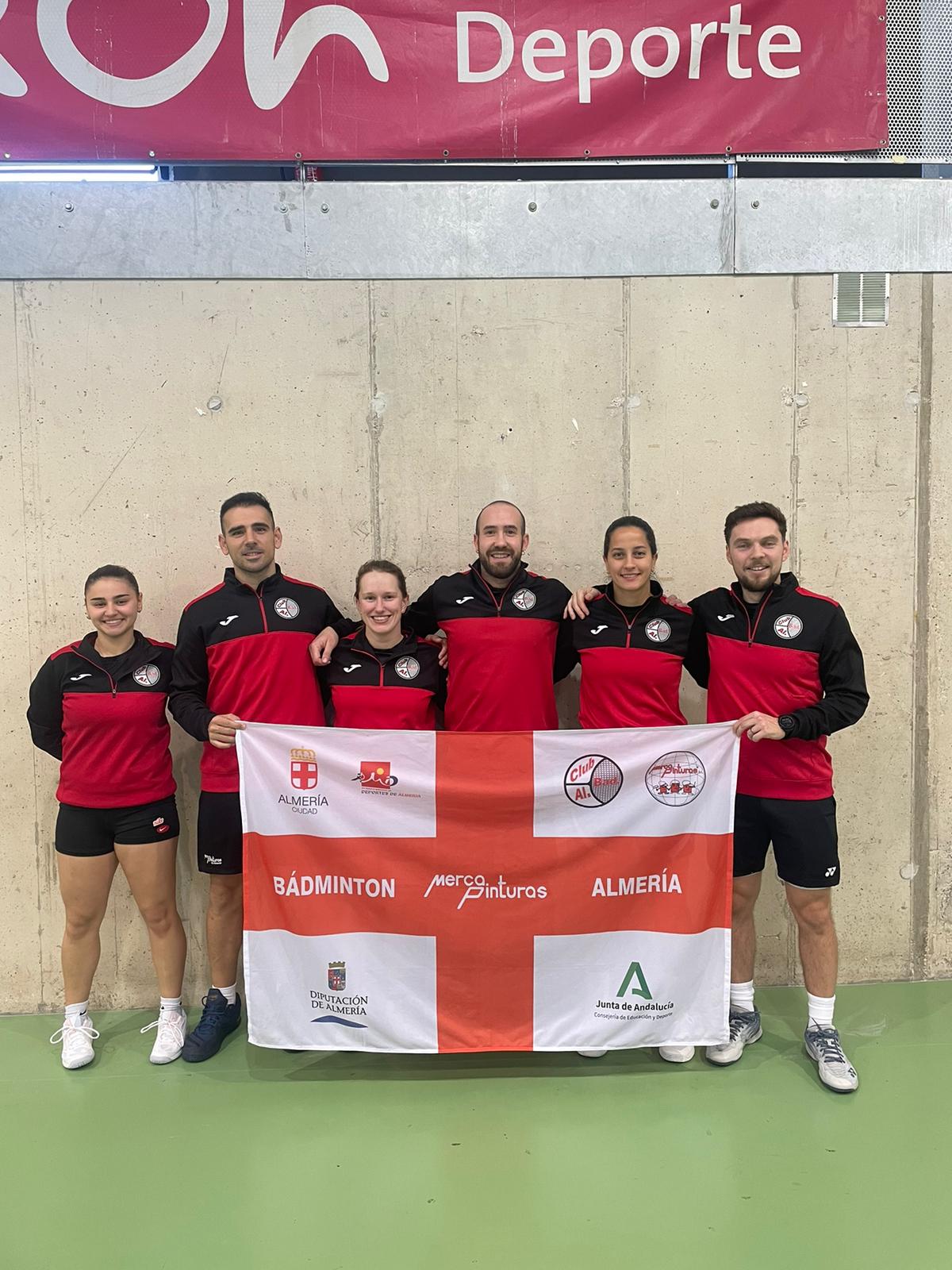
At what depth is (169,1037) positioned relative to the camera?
343 cm

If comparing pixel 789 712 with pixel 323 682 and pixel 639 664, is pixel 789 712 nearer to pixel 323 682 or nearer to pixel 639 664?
pixel 639 664

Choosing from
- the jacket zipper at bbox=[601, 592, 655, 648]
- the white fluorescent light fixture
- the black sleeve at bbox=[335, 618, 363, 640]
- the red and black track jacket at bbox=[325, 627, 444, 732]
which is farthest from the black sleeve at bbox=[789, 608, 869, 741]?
the white fluorescent light fixture

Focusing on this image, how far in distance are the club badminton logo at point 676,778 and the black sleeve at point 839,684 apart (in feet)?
1.27

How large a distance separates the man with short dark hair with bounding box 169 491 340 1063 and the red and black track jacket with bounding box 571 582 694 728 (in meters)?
1.07

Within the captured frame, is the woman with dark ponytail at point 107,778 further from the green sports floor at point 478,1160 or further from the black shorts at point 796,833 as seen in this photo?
the black shorts at point 796,833

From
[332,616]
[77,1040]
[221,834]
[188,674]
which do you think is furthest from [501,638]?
[77,1040]

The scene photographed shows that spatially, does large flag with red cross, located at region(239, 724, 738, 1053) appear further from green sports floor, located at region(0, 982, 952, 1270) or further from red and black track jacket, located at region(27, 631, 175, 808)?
red and black track jacket, located at region(27, 631, 175, 808)

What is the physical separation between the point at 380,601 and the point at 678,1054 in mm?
1956

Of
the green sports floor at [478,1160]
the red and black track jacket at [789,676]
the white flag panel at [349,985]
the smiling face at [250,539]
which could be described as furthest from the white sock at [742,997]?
the smiling face at [250,539]

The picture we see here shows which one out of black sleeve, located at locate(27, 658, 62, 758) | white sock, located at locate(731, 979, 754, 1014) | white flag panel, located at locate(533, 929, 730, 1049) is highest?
black sleeve, located at locate(27, 658, 62, 758)

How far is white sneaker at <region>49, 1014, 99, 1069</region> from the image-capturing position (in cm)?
335

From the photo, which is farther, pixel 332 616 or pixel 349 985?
pixel 332 616

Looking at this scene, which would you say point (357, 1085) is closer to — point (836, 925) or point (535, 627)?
point (535, 627)

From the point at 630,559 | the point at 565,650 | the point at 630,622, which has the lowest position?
the point at 565,650
